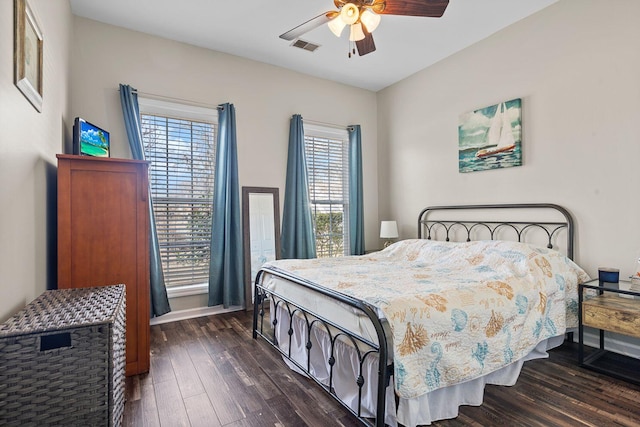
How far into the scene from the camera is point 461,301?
200cm

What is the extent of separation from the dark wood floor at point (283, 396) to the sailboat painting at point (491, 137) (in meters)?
1.90

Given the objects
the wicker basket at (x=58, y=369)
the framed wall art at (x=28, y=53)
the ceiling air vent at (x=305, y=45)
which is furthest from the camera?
the ceiling air vent at (x=305, y=45)

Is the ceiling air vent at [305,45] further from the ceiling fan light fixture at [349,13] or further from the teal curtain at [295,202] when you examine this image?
the ceiling fan light fixture at [349,13]

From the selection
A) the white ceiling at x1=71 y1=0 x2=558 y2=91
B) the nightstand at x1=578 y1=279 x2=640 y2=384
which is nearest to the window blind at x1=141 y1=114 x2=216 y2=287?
the white ceiling at x1=71 y1=0 x2=558 y2=91

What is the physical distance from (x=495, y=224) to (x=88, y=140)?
3.94 m

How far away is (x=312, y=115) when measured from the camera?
15.3ft

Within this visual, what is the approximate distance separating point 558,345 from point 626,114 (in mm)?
2002

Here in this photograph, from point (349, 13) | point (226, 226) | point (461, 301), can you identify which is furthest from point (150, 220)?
point (461, 301)

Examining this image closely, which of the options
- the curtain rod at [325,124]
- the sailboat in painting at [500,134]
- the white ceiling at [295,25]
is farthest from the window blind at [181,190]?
the sailboat in painting at [500,134]

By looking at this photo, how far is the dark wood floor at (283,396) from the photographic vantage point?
189cm

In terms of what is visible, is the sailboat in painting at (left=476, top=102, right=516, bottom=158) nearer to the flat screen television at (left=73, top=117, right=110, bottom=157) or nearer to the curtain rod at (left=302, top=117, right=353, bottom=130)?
the curtain rod at (left=302, top=117, right=353, bottom=130)

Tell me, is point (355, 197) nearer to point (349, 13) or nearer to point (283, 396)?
point (349, 13)

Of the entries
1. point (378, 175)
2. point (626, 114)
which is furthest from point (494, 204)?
point (378, 175)

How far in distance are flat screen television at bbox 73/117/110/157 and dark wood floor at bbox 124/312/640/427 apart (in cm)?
175
